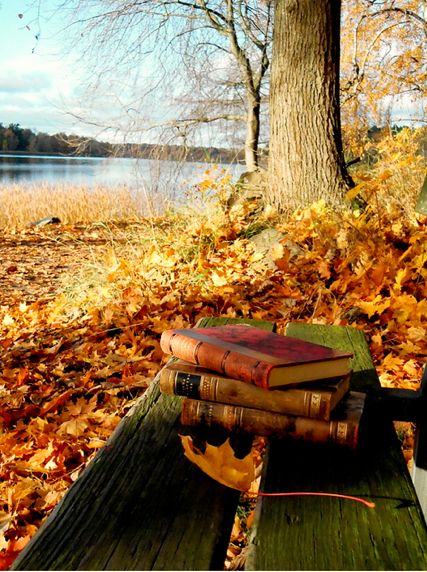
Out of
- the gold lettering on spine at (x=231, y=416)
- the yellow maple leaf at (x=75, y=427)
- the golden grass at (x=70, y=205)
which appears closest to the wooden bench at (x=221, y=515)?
the gold lettering on spine at (x=231, y=416)

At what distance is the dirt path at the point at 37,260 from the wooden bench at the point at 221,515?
468cm

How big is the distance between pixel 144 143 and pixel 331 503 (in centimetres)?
1055

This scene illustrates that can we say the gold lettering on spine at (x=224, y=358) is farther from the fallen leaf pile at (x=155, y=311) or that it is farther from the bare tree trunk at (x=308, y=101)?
the bare tree trunk at (x=308, y=101)

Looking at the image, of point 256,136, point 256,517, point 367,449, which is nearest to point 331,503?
point 256,517

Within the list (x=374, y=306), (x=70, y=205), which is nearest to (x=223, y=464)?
(x=374, y=306)

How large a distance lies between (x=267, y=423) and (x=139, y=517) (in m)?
0.37

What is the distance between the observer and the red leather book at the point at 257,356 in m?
1.35

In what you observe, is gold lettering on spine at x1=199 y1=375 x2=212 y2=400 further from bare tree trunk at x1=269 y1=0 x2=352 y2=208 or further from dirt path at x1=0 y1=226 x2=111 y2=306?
bare tree trunk at x1=269 y1=0 x2=352 y2=208

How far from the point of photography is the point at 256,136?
10.8m

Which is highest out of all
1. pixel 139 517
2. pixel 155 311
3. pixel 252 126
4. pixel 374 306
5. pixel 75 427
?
pixel 252 126

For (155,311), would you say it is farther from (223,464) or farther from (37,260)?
(37,260)

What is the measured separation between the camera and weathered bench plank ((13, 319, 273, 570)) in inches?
41.2

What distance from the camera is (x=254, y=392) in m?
1.38

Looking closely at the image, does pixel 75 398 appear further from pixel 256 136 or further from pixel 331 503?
pixel 256 136
